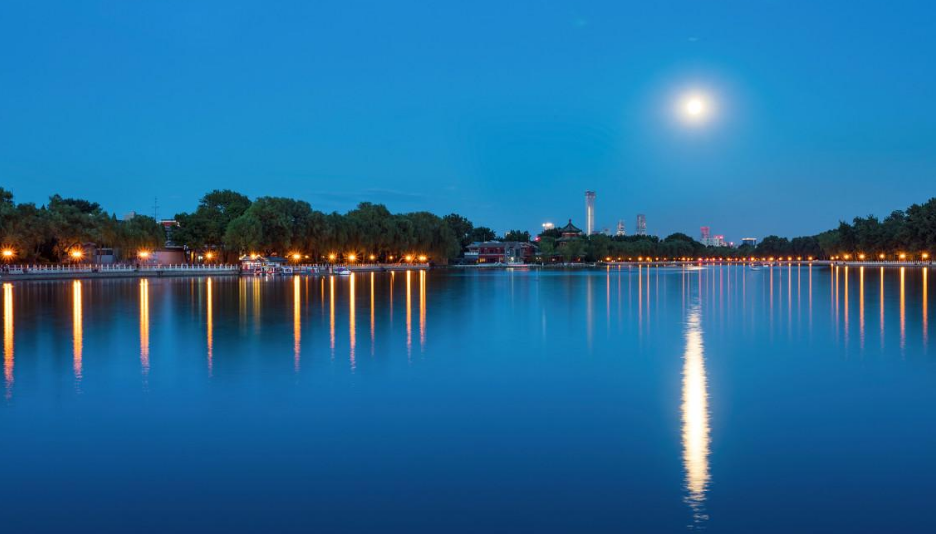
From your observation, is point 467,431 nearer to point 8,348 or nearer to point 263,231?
point 8,348

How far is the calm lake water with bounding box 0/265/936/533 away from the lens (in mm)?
7297

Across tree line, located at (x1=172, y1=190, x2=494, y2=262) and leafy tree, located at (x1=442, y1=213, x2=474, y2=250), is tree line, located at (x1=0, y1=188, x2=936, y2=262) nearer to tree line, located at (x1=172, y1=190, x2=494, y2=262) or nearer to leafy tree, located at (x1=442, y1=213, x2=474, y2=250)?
tree line, located at (x1=172, y1=190, x2=494, y2=262)

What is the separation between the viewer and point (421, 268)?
113 m

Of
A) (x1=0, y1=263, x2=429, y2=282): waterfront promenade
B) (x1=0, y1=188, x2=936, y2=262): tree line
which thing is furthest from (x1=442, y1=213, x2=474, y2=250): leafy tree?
(x1=0, y1=263, x2=429, y2=282): waterfront promenade

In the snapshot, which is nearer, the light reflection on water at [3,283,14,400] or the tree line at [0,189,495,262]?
the light reflection on water at [3,283,14,400]

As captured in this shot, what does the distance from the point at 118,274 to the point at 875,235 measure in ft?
372

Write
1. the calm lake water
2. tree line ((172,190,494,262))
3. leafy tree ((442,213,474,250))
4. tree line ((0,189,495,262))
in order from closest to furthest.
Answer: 1. the calm lake water
2. tree line ((0,189,495,262))
3. tree line ((172,190,494,262))
4. leafy tree ((442,213,474,250))

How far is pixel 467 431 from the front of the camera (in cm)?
1041

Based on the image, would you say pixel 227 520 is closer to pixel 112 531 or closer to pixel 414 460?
pixel 112 531

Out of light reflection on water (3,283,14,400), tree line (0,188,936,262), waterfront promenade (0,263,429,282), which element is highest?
tree line (0,188,936,262)

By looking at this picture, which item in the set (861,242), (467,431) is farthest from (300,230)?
(861,242)

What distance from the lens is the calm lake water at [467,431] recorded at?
7297 millimetres

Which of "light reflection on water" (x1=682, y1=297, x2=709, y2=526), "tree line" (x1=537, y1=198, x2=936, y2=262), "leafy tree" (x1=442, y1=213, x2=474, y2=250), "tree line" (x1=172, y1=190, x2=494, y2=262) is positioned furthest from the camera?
"leafy tree" (x1=442, y1=213, x2=474, y2=250)

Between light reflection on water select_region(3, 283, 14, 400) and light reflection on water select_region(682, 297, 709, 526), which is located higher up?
light reflection on water select_region(3, 283, 14, 400)
